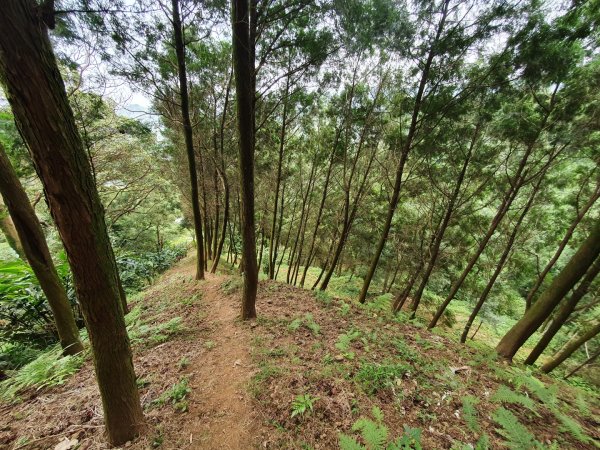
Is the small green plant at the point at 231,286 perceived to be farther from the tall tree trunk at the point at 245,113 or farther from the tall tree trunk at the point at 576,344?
the tall tree trunk at the point at 576,344

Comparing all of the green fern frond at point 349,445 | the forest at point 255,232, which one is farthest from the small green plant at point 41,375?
the green fern frond at point 349,445

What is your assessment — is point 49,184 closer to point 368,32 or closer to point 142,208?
point 368,32

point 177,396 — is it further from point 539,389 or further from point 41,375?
point 539,389


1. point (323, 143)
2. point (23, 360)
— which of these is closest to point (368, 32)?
point (323, 143)

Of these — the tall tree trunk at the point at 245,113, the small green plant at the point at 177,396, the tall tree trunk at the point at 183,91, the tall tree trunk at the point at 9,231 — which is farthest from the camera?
the tall tree trunk at the point at 9,231

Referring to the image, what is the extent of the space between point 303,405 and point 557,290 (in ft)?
Answer: 19.9

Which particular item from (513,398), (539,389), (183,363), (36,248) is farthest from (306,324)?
(36,248)

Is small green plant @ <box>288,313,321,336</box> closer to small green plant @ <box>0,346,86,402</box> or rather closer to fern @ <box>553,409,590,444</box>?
fern @ <box>553,409,590,444</box>

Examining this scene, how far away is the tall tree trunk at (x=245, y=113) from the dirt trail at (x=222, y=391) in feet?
3.63

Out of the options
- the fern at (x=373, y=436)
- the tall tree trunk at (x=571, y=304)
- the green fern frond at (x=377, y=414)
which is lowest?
the green fern frond at (x=377, y=414)

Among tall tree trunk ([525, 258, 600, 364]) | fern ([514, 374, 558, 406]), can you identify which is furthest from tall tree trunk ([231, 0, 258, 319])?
tall tree trunk ([525, 258, 600, 364])

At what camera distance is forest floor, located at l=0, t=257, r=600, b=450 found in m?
2.43

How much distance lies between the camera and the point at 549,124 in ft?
17.0

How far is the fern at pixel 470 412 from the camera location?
94.3 inches
